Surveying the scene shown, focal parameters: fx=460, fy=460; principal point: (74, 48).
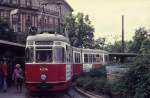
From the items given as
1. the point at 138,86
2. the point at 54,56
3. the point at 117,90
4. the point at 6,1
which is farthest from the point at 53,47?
the point at 6,1

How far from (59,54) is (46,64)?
3.08 feet

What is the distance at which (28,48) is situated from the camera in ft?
75.7

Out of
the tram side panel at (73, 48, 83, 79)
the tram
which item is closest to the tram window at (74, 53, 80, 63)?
the tram side panel at (73, 48, 83, 79)

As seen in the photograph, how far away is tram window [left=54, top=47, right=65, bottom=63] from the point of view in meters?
22.6

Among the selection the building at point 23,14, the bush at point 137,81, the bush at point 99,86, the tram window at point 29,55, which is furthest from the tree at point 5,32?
the bush at point 137,81

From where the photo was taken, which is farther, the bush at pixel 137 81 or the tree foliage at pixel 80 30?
the tree foliage at pixel 80 30

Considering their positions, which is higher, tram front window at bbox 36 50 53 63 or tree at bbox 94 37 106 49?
tree at bbox 94 37 106 49

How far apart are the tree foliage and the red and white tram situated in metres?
43.2

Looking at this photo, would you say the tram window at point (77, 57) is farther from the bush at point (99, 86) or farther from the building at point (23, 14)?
the building at point (23, 14)

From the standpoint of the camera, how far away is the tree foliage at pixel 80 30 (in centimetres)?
6706

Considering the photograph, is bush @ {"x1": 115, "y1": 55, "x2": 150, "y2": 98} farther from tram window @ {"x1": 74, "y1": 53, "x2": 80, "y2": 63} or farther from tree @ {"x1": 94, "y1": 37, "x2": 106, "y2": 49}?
tree @ {"x1": 94, "y1": 37, "x2": 106, "y2": 49}

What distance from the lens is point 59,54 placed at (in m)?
22.8

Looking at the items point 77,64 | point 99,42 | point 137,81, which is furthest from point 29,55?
point 99,42

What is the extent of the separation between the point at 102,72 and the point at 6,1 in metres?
53.5
